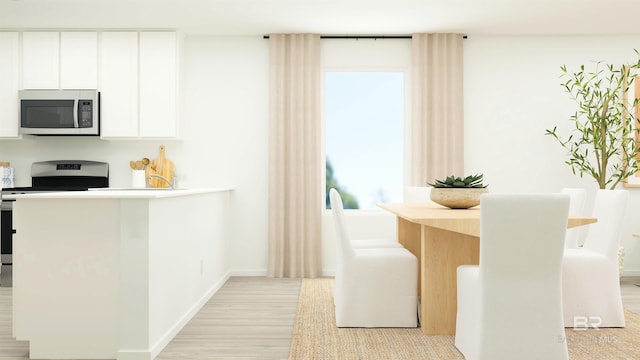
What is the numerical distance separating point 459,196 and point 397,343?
3.18 feet

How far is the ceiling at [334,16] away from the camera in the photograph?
4.20m

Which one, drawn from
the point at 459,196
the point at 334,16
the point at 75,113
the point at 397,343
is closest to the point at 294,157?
the point at 334,16

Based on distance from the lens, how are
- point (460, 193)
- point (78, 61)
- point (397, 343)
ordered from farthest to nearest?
point (78, 61) → point (460, 193) → point (397, 343)

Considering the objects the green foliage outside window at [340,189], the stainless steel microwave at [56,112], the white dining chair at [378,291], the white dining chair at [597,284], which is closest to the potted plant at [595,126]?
the white dining chair at [597,284]

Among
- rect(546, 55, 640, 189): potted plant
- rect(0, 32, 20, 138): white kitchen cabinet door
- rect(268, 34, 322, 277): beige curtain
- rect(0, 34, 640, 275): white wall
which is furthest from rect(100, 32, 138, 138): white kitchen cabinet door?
rect(546, 55, 640, 189): potted plant

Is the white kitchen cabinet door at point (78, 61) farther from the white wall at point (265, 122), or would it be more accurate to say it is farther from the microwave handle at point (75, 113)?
the white wall at point (265, 122)

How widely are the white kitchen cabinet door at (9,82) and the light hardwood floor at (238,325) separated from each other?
1.62 m

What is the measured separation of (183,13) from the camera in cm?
445

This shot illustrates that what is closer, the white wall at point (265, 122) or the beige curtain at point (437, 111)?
the beige curtain at point (437, 111)

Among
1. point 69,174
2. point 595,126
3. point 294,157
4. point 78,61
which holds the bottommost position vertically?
point 69,174

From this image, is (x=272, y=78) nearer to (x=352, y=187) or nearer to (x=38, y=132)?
(x=352, y=187)

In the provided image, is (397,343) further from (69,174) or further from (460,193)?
(69,174)

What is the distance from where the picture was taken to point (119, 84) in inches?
191

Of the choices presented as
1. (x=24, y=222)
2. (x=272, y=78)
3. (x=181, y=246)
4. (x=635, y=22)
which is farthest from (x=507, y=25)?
(x=24, y=222)
